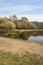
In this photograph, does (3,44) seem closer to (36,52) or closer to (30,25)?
(36,52)

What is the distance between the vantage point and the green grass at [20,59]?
12.1 metres

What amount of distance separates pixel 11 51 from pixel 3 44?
2.39 m

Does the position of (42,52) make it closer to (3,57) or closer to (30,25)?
(3,57)

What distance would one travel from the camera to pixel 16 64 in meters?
11.8

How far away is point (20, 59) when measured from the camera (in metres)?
12.7

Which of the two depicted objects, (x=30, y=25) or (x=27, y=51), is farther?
(x=30, y=25)

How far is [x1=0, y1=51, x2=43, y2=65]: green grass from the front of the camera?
39.7ft

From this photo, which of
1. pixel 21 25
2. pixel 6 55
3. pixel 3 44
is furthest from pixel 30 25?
pixel 6 55

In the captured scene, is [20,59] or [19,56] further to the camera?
[19,56]

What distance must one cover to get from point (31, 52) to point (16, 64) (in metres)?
3.03

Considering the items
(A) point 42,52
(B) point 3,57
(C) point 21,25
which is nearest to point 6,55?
(B) point 3,57

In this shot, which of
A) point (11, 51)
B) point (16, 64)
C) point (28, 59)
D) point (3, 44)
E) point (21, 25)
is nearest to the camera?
point (16, 64)

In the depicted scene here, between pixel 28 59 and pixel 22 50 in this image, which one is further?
pixel 22 50

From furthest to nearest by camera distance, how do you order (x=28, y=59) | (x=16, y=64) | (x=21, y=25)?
(x=21, y=25)
(x=28, y=59)
(x=16, y=64)
